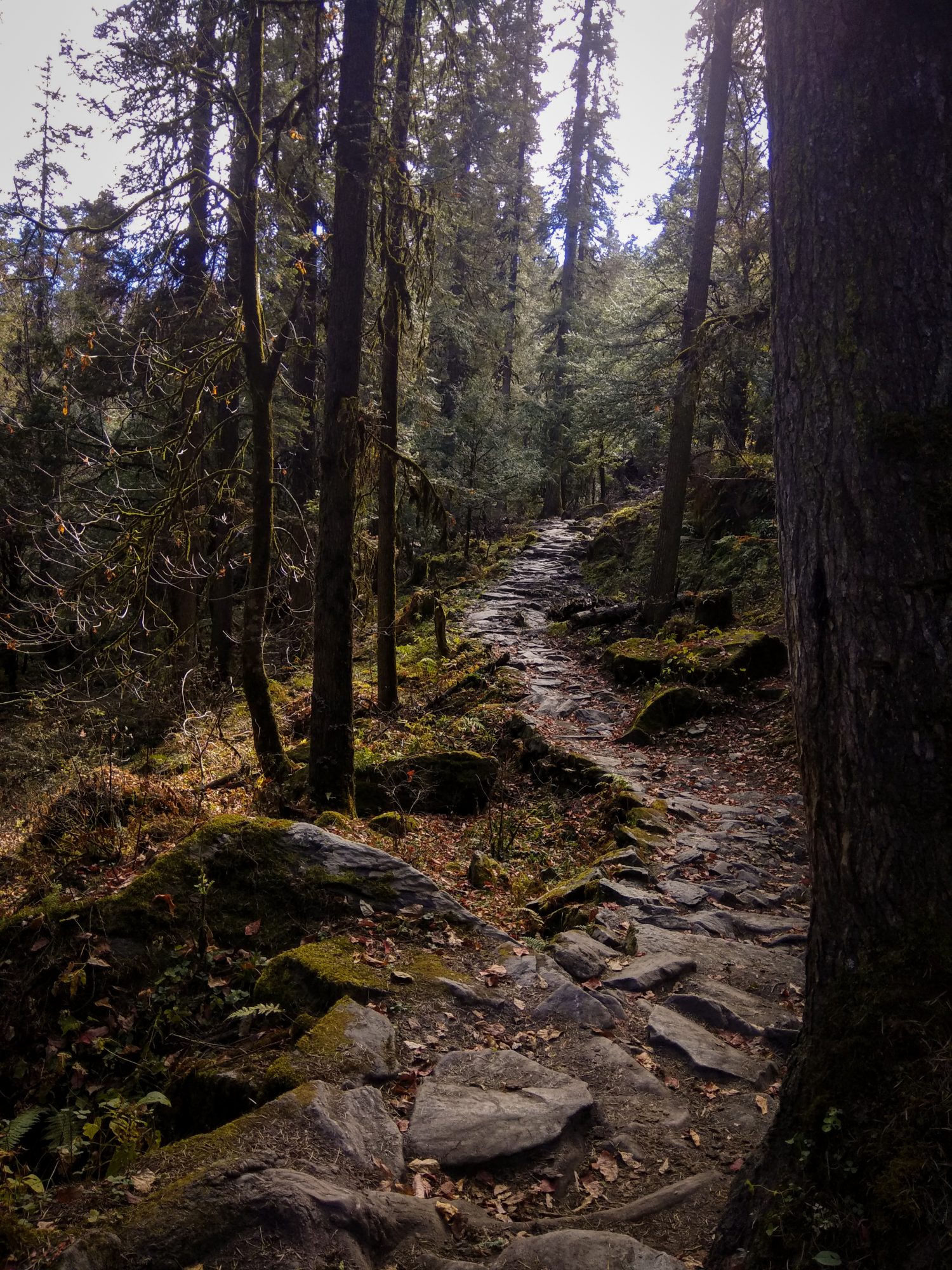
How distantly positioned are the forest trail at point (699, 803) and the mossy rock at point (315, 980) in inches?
105

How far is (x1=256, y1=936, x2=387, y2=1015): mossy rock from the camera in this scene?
13.4 feet

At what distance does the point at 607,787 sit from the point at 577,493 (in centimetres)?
2904

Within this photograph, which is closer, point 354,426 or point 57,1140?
point 57,1140

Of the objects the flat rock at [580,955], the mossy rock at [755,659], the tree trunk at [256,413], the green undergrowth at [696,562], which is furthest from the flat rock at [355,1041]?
the green undergrowth at [696,562]

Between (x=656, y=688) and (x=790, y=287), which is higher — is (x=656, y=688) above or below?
below

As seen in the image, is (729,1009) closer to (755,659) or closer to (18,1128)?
(18,1128)

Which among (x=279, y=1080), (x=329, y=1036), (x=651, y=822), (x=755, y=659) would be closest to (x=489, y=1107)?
(x=329, y=1036)

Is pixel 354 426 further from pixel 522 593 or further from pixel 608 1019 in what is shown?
pixel 522 593

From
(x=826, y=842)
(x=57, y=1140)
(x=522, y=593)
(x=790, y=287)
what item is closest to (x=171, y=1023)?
(x=57, y=1140)

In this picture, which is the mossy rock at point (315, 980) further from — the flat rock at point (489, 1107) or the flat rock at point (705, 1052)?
the flat rock at point (705, 1052)

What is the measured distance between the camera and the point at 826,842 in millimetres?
2568

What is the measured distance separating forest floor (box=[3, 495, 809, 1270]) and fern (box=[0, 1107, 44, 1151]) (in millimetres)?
209

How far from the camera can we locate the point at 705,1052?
408cm

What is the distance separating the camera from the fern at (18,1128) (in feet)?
10.6
